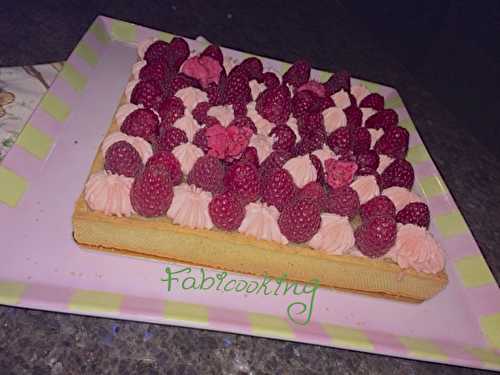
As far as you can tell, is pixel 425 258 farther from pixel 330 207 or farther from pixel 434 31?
pixel 434 31

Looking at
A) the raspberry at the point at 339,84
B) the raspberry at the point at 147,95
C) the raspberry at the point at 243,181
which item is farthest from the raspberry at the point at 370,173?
the raspberry at the point at 147,95

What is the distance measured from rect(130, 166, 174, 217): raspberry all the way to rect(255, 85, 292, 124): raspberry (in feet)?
1.96

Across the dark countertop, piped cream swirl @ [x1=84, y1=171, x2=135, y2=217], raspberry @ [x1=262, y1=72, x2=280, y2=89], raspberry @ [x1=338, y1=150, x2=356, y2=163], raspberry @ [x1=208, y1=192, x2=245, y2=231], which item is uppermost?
raspberry @ [x1=262, y1=72, x2=280, y2=89]

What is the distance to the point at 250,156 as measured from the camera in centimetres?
175

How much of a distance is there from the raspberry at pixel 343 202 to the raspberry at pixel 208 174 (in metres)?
0.37

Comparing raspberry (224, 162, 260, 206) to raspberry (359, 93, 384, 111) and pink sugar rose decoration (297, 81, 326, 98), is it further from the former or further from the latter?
raspberry (359, 93, 384, 111)

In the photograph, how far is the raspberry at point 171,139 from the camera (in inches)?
69.5

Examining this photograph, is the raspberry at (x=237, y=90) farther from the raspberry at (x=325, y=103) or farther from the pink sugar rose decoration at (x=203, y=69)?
the raspberry at (x=325, y=103)

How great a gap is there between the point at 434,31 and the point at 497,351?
2.02 m

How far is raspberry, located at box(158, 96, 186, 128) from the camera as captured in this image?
184cm

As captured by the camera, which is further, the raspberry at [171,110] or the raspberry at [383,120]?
the raspberry at [383,120]

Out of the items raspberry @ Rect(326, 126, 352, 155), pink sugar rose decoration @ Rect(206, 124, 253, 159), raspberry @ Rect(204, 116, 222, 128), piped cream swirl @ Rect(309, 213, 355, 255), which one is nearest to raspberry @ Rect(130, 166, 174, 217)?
pink sugar rose decoration @ Rect(206, 124, 253, 159)

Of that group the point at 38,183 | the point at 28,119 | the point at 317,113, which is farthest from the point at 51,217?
the point at 317,113

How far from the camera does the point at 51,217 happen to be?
5.45 ft
